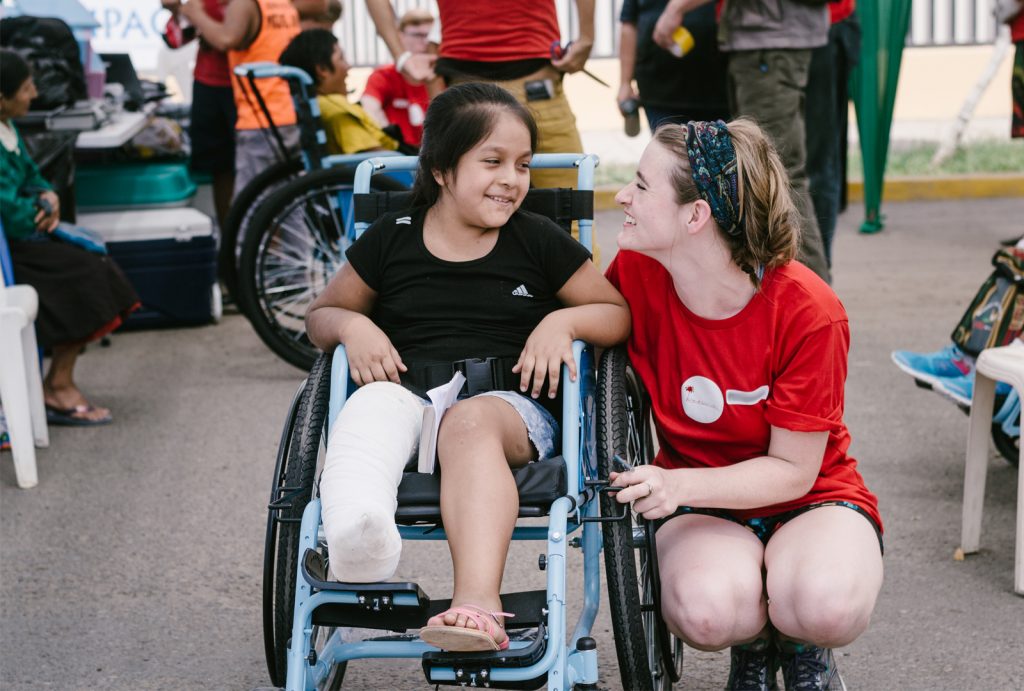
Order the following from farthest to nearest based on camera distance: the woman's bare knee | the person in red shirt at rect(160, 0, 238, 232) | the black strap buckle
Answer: the person in red shirt at rect(160, 0, 238, 232) → the black strap buckle → the woman's bare knee

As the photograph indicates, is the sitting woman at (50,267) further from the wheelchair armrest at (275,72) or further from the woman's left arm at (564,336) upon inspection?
the woman's left arm at (564,336)

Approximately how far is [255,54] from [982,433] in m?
4.24

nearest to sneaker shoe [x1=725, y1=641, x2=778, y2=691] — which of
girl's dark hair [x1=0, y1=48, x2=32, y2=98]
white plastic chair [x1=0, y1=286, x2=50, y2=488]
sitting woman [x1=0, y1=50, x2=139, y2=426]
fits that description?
white plastic chair [x1=0, y1=286, x2=50, y2=488]

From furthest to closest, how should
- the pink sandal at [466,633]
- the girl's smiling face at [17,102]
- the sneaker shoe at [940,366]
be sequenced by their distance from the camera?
1. the girl's smiling face at [17,102]
2. the sneaker shoe at [940,366]
3. the pink sandal at [466,633]

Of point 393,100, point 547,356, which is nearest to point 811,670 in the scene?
point 547,356

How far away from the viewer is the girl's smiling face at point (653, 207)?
8.77ft

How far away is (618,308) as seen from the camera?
287 centimetres

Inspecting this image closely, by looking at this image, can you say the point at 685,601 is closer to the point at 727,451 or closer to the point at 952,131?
the point at 727,451

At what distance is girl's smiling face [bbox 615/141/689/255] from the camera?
8.77ft

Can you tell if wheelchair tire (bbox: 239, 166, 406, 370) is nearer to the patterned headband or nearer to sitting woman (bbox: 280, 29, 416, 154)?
sitting woman (bbox: 280, 29, 416, 154)

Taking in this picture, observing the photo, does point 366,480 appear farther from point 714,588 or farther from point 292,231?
point 292,231

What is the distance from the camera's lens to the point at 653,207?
268cm

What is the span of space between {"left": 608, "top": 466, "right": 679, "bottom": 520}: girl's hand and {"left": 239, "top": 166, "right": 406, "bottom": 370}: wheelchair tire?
294cm

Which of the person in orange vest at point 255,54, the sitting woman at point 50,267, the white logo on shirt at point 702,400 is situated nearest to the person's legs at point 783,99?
the person in orange vest at point 255,54
